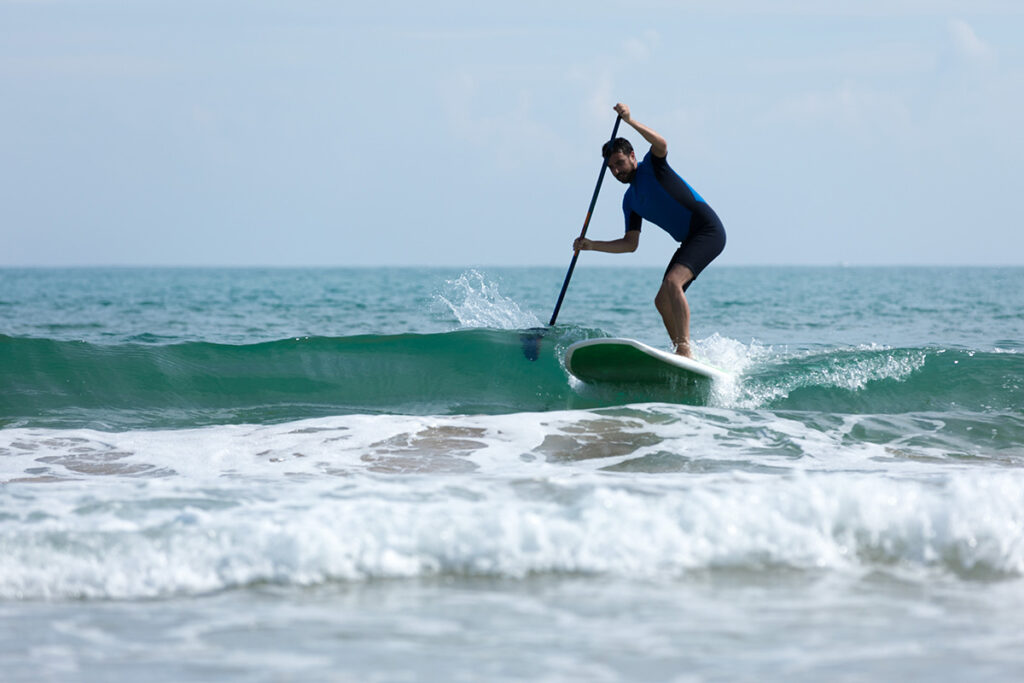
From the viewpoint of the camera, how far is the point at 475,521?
12.9 feet

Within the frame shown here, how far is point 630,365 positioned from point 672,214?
1.19m

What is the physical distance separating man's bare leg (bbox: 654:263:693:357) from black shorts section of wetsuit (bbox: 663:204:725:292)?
A: 0.22 feet

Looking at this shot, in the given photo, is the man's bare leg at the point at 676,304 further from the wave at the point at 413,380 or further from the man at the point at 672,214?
the wave at the point at 413,380

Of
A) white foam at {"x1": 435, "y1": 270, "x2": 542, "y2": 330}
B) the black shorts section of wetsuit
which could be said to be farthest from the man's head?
white foam at {"x1": 435, "y1": 270, "x2": 542, "y2": 330}

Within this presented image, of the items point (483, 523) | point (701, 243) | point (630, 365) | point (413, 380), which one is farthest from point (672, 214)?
point (483, 523)

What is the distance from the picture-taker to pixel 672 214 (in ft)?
23.4

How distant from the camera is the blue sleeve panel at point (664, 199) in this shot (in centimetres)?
697

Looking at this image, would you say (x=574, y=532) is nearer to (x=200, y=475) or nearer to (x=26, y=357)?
(x=200, y=475)

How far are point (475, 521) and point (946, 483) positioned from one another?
223 centimetres

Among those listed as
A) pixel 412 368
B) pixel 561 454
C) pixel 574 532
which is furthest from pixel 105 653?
pixel 412 368

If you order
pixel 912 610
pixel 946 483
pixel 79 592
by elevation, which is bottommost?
pixel 79 592

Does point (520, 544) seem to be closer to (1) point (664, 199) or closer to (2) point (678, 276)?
(2) point (678, 276)

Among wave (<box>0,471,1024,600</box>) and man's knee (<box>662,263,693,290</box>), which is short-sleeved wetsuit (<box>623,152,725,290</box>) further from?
wave (<box>0,471,1024,600</box>)

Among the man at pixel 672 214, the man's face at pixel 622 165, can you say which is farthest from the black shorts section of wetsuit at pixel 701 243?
the man's face at pixel 622 165
